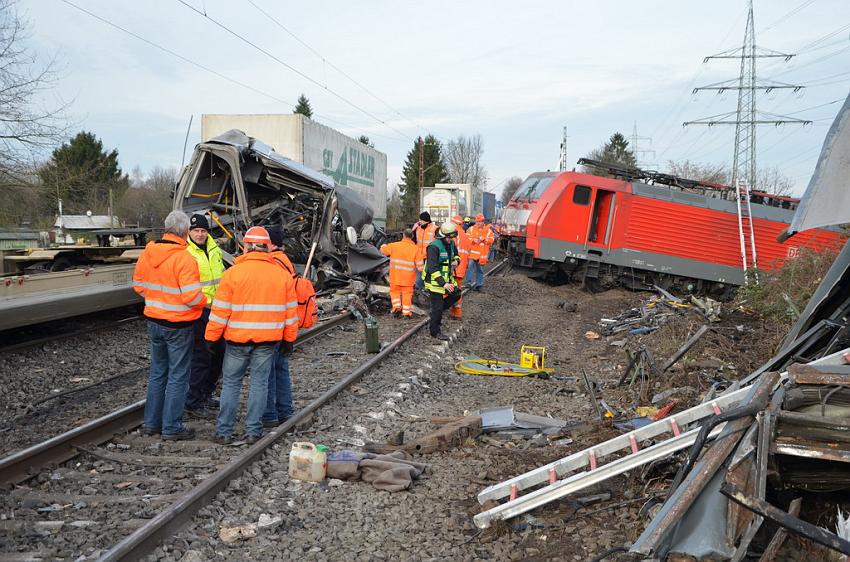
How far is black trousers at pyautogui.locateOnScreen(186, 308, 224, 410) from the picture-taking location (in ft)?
20.3

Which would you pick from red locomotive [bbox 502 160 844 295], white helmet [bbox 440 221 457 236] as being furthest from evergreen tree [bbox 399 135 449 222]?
white helmet [bbox 440 221 457 236]

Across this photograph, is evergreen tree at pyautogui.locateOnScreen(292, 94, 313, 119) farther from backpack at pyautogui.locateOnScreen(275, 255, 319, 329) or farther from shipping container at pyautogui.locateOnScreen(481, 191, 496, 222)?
backpack at pyautogui.locateOnScreen(275, 255, 319, 329)

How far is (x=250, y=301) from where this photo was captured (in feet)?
17.1

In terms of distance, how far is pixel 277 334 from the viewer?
5355 millimetres

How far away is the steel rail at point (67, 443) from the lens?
456 cm

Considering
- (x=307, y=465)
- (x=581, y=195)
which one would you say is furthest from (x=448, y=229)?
(x=581, y=195)

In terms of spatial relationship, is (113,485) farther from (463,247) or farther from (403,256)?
(463,247)

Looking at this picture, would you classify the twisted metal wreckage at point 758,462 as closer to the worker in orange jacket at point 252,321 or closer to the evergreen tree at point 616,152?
the worker in orange jacket at point 252,321

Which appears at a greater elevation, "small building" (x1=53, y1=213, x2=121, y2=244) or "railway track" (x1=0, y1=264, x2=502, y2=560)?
"small building" (x1=53, y1=213, x2=121, y2=244)

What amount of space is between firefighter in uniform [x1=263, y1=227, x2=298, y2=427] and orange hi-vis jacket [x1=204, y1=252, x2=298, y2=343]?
174 millimetres

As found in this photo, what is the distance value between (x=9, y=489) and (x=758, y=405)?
15.5 ft

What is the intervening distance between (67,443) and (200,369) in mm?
1398

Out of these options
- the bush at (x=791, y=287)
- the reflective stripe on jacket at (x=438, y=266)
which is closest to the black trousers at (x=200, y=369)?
the reflective stripe on jacket at (x=438, y=266)

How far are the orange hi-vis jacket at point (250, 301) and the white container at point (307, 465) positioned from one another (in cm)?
101
